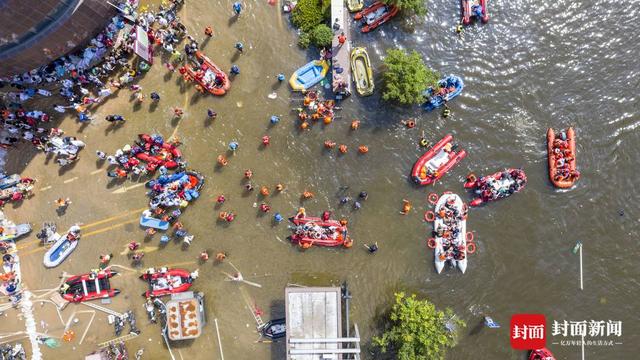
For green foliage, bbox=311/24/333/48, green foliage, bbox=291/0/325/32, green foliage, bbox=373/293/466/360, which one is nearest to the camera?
green foliage, bbox=373/293/466/360

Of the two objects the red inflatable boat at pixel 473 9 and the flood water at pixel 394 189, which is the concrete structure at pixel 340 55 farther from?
the red inflatable boat at pixel 473 9

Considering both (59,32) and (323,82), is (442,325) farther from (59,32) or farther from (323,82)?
(59,32)

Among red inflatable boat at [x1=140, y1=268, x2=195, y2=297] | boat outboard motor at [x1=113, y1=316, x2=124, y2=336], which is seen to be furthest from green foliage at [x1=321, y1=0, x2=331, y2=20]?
boat outboard motor at [x1=113, y1=316, x2=124, y2=336]

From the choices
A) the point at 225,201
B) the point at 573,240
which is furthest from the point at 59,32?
the point at 573,240

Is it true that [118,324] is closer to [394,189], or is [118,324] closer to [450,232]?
[394,189]

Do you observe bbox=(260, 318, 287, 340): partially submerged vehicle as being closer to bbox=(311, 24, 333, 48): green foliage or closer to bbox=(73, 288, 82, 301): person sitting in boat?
bbox=(73, 288, 82, 301): person sitting in boat

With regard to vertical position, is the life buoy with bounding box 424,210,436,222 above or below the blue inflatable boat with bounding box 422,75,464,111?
below
